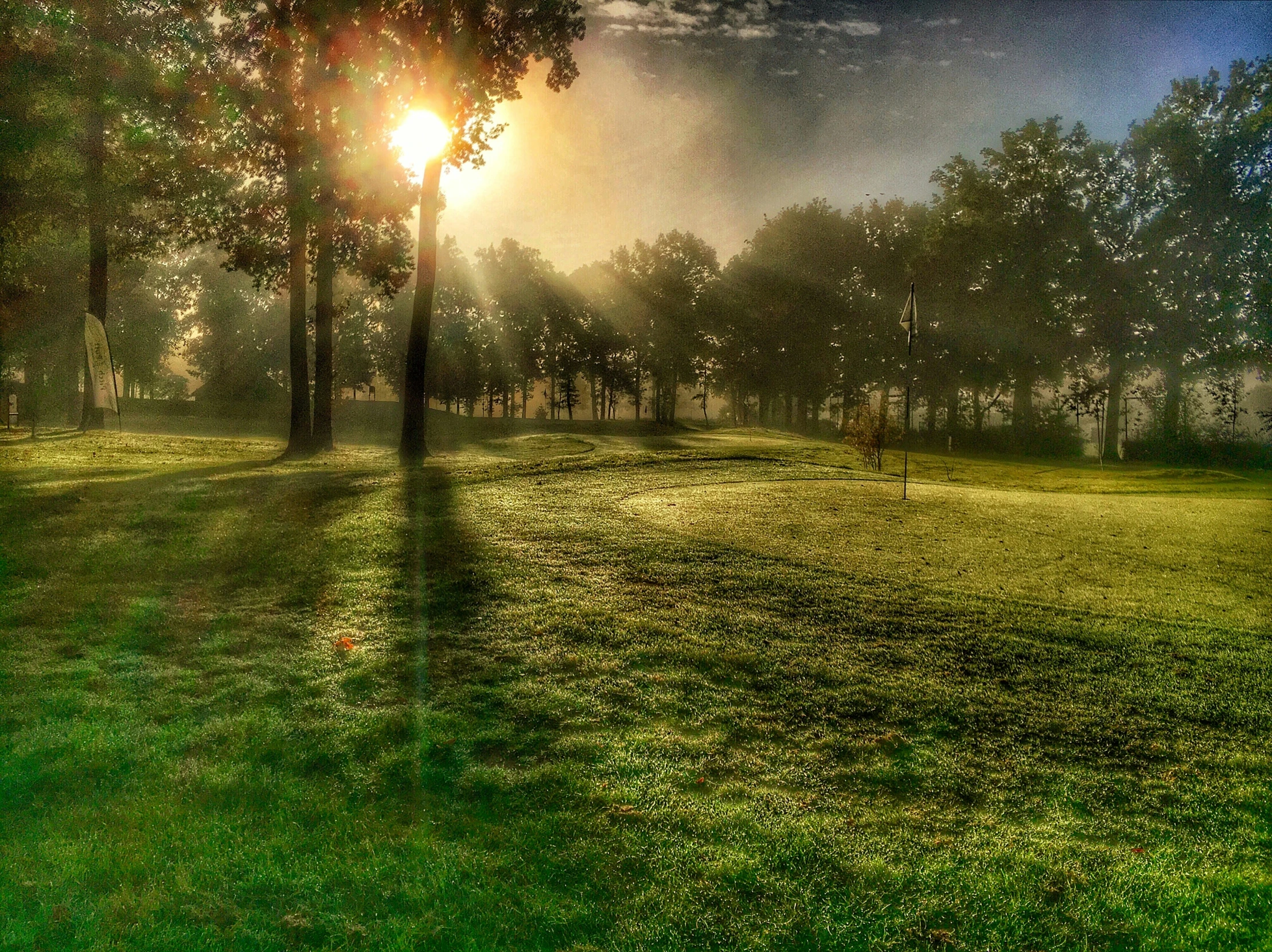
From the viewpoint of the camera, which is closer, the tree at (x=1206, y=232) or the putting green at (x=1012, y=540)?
the putting green at (x=1012, y=540)

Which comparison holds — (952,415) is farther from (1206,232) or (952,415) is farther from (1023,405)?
(1206,232)

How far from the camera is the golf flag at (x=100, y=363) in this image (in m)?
20.8

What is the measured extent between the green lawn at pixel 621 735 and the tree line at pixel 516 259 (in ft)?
23.9

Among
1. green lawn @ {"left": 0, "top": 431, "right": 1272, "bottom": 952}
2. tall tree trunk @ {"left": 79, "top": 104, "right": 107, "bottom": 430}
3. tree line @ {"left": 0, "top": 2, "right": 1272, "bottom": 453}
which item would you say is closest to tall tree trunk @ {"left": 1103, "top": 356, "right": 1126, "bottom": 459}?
tree line @ {"left": 0, "top": 2, "right": 1272, "bottom": 453}

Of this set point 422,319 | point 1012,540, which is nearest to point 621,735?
point 1012,540

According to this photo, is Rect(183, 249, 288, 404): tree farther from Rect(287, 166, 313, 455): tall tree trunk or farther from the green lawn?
the green lawn

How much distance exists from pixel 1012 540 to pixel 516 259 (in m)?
54.5

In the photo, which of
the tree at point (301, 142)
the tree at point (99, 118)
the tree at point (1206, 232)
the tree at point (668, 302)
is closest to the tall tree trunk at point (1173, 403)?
the tree at point (1206, 232)

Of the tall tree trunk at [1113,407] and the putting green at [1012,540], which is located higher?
the tall tree trunk at [1113,407]

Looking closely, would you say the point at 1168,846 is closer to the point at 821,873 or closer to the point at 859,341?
the point at 821,873

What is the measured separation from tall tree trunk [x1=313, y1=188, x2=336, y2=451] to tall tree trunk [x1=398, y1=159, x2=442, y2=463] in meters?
2.69

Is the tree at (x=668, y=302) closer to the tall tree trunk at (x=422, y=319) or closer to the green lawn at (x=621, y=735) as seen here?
the tall tree trunk at (x=422, y=319)

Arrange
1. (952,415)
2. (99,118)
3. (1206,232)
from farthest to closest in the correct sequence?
(952,415) < (1206,232) < (99,118)

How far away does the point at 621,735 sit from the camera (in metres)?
5.38
